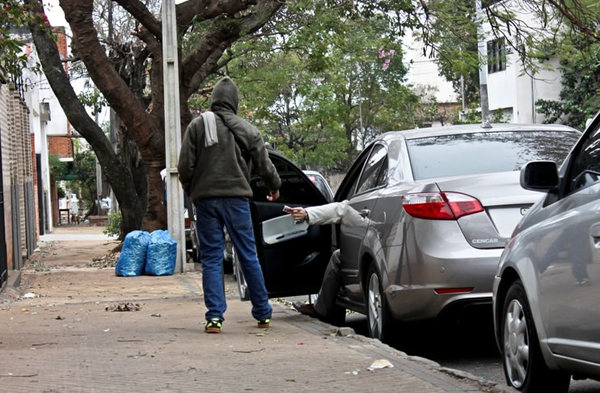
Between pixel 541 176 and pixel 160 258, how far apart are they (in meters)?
11.4

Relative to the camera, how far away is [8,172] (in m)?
16.3

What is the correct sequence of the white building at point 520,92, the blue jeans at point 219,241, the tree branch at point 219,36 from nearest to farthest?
the blue jeans at point 219,241 → the tree branch at point 219,36 → the white building at point 520,92

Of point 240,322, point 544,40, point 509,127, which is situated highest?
point 544,40

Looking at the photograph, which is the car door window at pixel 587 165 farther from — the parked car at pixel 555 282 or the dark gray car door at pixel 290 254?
the dark gray car door at pixel 290 254

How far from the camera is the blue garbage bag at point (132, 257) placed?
16.2 metres

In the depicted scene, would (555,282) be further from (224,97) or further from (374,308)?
(224,97)

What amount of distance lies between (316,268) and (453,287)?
273 cm

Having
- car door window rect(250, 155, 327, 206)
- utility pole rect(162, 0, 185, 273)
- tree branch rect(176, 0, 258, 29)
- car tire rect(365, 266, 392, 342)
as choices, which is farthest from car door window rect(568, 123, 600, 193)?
tree branch rect(176, 0, 258, 29)

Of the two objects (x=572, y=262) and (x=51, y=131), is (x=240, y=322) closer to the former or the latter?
(x=572, y=262)

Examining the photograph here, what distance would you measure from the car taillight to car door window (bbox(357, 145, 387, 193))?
95cm

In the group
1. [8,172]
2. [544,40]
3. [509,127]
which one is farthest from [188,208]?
[509,127]

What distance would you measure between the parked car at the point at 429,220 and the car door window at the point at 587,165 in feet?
4.96

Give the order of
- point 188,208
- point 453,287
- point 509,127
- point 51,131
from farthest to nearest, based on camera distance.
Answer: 1. point 51,131
2. point 188,208
3. point 509,127
4. point 453,287

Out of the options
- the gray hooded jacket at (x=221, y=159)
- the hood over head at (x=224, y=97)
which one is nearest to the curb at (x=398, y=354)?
the gray hooded jacket at (x=221, y=159)
